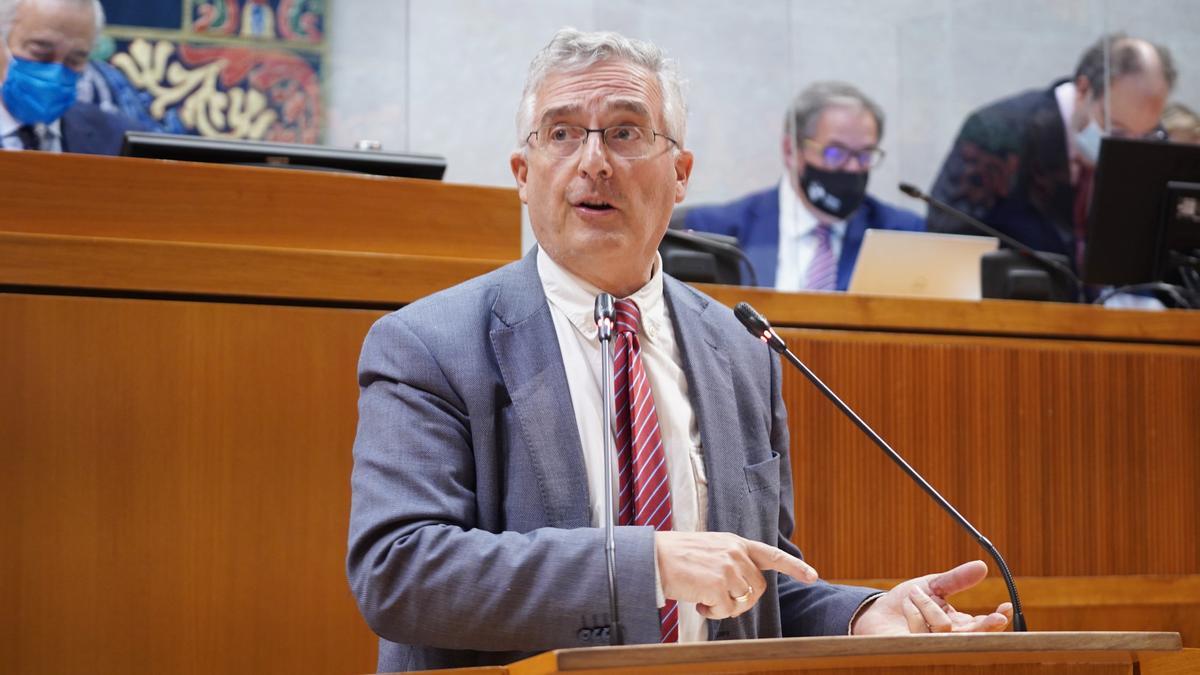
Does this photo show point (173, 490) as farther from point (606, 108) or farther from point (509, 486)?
point (606, 108)

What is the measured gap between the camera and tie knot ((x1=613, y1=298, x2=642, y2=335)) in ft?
6.13

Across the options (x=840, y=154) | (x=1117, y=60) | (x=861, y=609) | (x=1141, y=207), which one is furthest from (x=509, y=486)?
(x=1117, y=60)

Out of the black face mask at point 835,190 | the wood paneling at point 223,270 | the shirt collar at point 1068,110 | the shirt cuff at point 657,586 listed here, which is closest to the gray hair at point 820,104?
the black face mask at point 835,190

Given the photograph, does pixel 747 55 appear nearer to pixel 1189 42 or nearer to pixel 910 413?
pixel 1189 42

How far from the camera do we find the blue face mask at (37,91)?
4086 millimetres

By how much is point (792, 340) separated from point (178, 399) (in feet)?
3.56

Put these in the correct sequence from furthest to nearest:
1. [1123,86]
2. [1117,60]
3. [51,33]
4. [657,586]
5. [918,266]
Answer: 1. [1117,60]
2. [1123,86]
3. [51,33]
4. [918,266]
5. [657,586]

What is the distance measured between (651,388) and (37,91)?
2935 millimetres

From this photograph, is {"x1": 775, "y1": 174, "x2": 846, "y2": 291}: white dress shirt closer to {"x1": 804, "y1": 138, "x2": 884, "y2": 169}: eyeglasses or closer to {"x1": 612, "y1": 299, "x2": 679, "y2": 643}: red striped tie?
{"x1": 804, "y1": 138, "x2": 884, "y2": 169}: eyeglasses

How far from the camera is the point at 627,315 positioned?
188 cm

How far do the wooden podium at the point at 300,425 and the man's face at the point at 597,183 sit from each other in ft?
1.66

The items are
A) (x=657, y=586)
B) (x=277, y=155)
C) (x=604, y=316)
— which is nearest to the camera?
(x=657, y=586)

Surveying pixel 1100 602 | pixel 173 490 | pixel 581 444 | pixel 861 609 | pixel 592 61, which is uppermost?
pixel 592 61

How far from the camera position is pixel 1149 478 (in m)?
2.75
